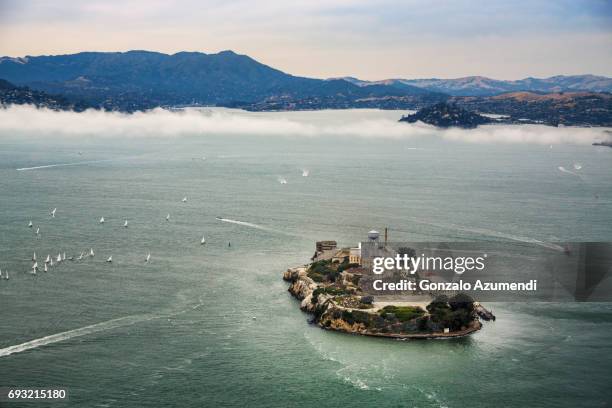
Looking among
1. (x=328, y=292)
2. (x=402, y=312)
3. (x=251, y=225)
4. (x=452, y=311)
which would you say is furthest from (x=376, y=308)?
(x=251, y=225)

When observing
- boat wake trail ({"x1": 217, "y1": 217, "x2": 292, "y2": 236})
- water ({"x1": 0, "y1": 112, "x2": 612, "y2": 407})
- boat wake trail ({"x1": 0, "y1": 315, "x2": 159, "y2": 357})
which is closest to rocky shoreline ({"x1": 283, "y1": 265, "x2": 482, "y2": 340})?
water ({"x1": 0, "y1": 112, "x2": 612, "y2": 407})

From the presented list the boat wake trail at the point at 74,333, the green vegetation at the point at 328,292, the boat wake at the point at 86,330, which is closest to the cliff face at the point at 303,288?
the green vegetation at the point at 328,292

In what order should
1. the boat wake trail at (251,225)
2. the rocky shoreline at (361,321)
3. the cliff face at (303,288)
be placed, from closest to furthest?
the rocky shoreline at (361,321) < the cliff face at (303,288) < the boat wake trail at (251,225)

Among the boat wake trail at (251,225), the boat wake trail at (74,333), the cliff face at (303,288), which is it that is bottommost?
the boat wake trail at (74,333)

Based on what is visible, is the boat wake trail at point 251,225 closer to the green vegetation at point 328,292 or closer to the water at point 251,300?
the water at point 251,300

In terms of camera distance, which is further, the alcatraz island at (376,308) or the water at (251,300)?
the alcatraz island at (376,308)

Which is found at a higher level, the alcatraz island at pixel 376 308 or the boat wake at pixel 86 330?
the alcatraz island at pixel 376 308

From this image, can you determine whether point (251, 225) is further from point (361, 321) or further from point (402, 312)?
point (402, 312)

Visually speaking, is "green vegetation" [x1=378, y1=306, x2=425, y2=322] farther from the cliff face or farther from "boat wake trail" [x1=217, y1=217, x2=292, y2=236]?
"boat wake trail" [x1=217, y1=217, x2=292, y2=236]

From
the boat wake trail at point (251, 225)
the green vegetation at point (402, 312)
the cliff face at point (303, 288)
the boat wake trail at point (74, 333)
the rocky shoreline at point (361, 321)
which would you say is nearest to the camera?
the boat wake trail at point (74, 333)
